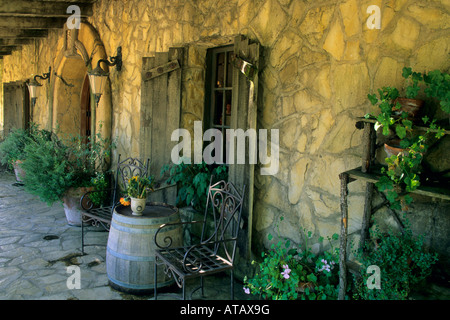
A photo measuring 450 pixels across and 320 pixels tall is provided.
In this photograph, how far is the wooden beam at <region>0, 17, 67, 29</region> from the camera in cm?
714

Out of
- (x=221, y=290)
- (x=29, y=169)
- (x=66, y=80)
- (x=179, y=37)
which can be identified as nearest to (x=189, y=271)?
(x=221, y=290)

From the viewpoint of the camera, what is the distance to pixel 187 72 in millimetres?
4301

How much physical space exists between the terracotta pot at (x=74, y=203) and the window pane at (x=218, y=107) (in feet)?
6.66

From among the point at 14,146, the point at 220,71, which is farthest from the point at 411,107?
the point at 14,146

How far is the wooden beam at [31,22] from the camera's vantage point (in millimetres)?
7141

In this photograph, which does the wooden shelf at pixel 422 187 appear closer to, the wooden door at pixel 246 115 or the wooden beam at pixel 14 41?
the wooden door at pixel 246 115

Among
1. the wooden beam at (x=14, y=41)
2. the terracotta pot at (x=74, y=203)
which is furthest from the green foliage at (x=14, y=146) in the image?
the terracotta pot at (x=74, y=203)

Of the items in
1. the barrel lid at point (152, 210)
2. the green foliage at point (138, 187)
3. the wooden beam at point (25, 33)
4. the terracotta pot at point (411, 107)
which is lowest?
the barrel lid at point (152, 210)

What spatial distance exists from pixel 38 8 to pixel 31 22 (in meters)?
1.19

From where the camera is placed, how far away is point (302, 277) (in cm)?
265

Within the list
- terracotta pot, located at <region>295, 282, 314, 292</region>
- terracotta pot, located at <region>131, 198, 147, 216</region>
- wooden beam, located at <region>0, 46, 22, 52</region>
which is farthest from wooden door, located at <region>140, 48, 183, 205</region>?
wooden beam, located at <region>0, 46, 22, 52</region>

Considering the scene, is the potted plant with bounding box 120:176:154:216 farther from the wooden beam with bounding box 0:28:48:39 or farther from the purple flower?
the wooden beam with bounding box 0:28:48:39

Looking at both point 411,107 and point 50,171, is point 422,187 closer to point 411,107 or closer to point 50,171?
point 411,107
